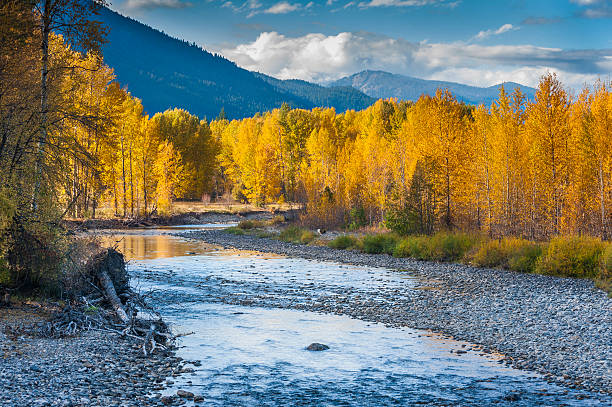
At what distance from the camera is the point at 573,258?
773 inches

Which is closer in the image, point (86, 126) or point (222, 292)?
point (86, 126)

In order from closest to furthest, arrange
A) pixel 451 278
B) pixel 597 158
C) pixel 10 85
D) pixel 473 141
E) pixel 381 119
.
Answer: pixel 10 85 < pixel 451 278 < pixel 597 158 < pixel 473 141 < pixel 381 119

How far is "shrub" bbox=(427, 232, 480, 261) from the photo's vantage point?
966 inches

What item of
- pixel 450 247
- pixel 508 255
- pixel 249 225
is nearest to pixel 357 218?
pixel 249 225

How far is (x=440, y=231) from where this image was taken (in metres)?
29.1

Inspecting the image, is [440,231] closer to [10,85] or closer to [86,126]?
[86,126]

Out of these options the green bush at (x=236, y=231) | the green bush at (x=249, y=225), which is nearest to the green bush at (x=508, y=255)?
the green bush at (x=236, y=231)

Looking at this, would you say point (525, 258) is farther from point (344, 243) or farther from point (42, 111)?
point (42, 111)

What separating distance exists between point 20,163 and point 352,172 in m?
34.7

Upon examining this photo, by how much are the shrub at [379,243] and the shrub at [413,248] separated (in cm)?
111

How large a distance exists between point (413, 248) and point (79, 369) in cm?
1953

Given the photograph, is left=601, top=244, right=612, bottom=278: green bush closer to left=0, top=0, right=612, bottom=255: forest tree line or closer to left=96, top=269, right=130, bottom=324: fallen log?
left=0, top=0, right=612, bottom=255: forest tree line

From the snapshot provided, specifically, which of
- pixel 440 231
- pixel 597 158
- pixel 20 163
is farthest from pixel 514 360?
pixel 597 158

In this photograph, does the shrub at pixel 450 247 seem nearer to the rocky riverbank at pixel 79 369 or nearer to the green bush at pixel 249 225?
the rocky riverbank at pixel 79 369
